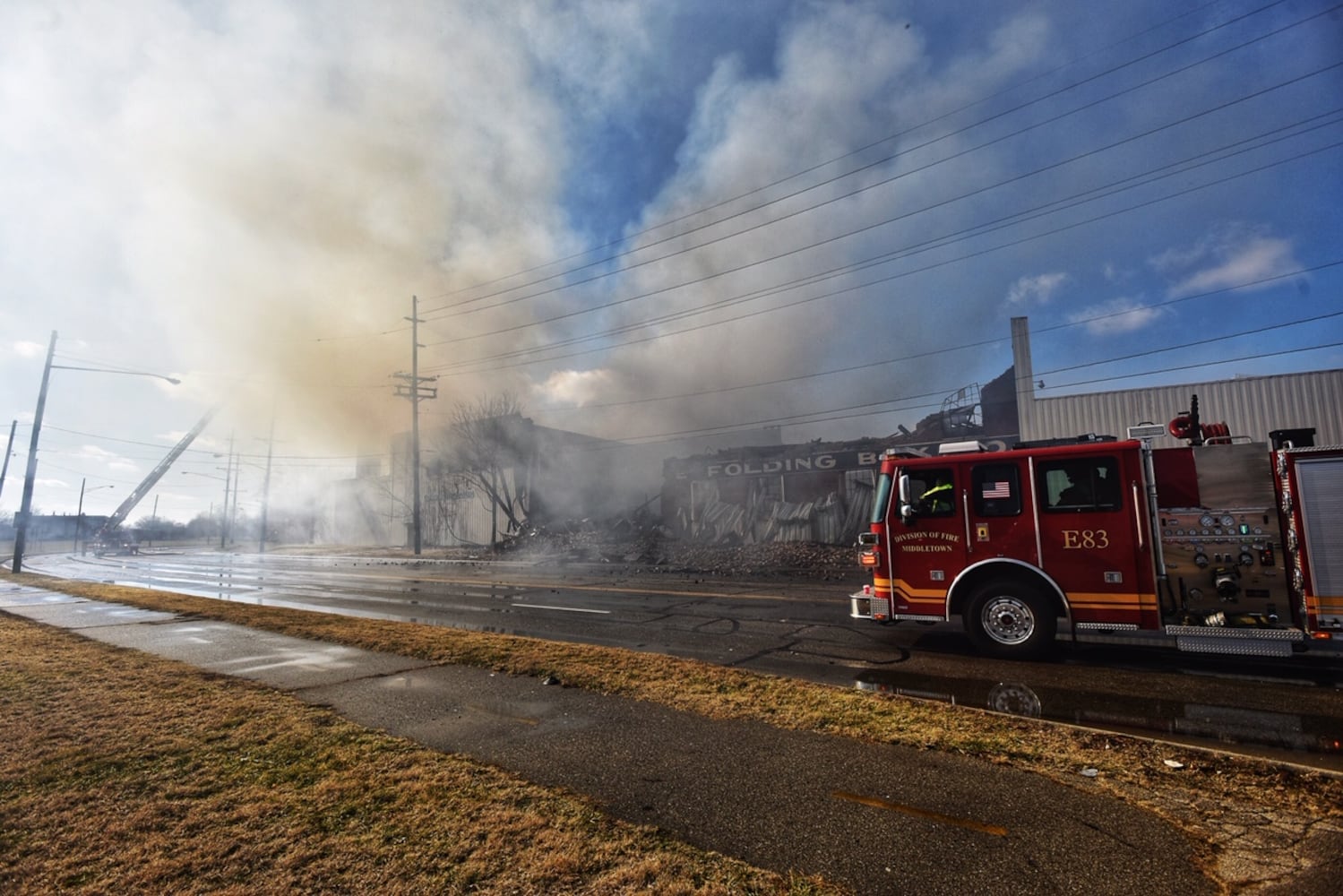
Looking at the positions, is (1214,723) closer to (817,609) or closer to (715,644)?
(715,644)

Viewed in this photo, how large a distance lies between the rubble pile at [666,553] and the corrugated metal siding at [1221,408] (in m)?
10.1

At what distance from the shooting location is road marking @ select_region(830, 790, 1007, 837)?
3.04 m

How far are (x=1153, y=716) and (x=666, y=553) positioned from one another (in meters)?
20.8

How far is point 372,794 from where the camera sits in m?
3.38

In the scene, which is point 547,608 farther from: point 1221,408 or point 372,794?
point 1221,408

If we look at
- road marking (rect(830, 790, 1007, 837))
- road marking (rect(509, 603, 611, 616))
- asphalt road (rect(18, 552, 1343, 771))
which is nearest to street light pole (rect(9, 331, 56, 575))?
asphalt road (rect(18, 552, 1343, 771))

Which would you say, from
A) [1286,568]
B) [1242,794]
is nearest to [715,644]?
[1242,794]

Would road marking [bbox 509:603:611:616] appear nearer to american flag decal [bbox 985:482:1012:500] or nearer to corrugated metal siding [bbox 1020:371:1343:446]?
american flag decal [bbox 985:482:1012:500]

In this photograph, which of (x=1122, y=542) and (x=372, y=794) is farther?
(x=1122, y=542)

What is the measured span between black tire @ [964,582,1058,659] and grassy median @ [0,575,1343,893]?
2577 millimetres

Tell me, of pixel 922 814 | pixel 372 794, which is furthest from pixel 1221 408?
pixel 372 794

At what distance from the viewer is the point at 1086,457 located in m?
6.85

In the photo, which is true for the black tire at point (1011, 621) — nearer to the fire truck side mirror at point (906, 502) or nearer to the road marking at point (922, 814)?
the fire truck side mirror at point (906, 502)

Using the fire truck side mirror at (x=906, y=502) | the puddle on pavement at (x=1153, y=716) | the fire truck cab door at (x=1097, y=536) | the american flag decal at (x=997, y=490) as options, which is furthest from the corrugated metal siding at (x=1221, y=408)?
the puddle on pavement at (x=1153, y=716)
